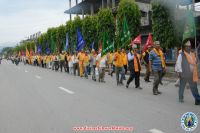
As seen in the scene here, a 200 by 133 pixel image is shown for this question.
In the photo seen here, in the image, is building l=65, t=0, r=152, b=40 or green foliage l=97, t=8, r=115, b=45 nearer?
green foliage l=97, t=8, r=115, b=45

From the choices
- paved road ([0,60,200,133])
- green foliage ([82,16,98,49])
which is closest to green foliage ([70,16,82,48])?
green foliage ([82,16,98,49])

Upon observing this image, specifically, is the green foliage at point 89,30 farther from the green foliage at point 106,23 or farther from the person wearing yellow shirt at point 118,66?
the person wearing yellow shirt at point 118,66

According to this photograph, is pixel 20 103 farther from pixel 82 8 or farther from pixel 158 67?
pixel 82 8

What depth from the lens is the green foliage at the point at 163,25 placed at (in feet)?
86.1

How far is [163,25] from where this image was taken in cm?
2673

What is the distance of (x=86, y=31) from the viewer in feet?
137

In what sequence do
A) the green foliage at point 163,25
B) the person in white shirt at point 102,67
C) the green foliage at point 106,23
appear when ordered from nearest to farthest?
the person in white shirt at point 102,67 < the green foliage at point 163,25 < the green foliage at point 106,23

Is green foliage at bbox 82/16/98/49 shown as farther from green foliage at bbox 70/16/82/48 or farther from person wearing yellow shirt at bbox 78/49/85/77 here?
person wearing yellow shirt at bbox 78/49/85/77

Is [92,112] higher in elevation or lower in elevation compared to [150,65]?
lower

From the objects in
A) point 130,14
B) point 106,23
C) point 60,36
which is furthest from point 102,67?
point 60,36

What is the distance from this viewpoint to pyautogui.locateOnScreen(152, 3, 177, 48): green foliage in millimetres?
26250

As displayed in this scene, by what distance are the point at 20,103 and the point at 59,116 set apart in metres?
2.73

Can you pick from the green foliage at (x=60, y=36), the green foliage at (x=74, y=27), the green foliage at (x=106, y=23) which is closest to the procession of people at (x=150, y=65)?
the green foliage at (x=106, y=23)

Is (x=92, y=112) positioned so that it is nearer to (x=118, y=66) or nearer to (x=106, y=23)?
(x=118, y=66)
